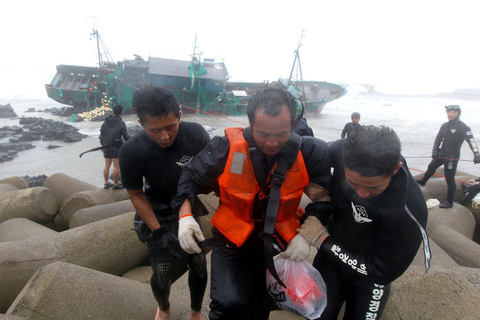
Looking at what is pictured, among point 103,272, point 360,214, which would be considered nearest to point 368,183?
point 360,214

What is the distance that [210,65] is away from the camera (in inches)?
827

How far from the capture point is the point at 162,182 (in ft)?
7.77

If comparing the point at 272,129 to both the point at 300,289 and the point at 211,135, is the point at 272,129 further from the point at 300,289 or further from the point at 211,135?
the point at 211,135

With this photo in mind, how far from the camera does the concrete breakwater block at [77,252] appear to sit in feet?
8.41

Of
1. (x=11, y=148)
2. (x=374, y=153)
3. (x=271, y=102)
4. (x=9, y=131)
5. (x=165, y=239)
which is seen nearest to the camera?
(x=374, y=153)

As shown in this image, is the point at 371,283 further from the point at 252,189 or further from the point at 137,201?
the point at 137,201

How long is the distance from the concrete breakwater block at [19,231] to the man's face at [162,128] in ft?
7.88

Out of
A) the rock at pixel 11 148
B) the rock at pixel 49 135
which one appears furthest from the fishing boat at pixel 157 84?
the rock at pixel 11 148

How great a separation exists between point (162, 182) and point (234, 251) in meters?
0.83

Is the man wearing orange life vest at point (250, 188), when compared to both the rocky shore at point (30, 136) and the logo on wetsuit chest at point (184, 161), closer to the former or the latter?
the logo on wetsuit chest at point (184, 161)

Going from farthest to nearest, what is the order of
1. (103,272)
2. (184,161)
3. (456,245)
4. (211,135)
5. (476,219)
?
(211,135) → (476,219) → (456,245) → (103,272) → (184,161)

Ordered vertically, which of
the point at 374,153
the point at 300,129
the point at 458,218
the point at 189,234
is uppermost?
the point at 374,153

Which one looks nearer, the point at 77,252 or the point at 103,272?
the point at 103,272

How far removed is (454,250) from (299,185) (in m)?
3.18
